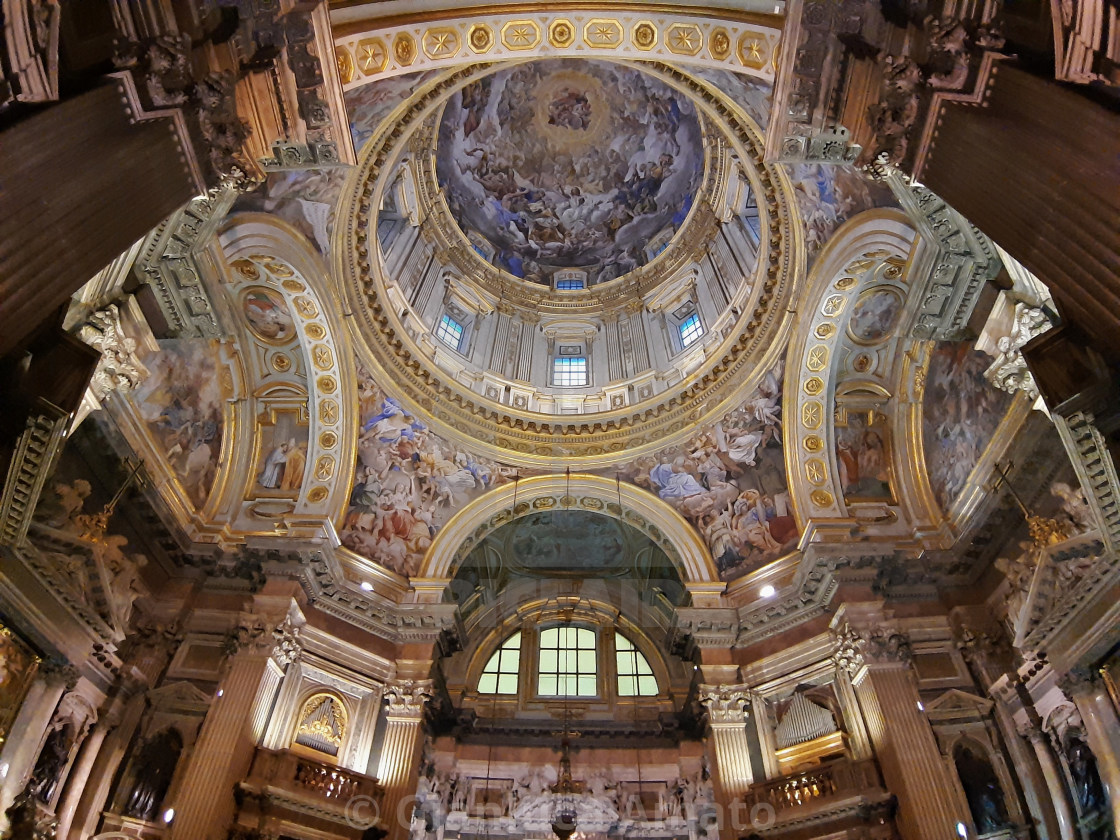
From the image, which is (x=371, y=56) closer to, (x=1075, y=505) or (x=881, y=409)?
(x=1075, y=505)

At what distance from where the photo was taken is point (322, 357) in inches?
636

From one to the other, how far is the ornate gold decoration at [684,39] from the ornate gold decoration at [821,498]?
975cm

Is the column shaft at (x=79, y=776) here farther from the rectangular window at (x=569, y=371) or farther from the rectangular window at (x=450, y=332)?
the rectangular window at (x=569, y=371)

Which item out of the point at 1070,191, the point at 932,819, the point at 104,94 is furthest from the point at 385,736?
the point at 1070,191

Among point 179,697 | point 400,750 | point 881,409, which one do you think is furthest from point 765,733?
point 179,697

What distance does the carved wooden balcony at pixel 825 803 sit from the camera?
11250 mm

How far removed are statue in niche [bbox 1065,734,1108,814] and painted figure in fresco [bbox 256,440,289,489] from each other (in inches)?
602

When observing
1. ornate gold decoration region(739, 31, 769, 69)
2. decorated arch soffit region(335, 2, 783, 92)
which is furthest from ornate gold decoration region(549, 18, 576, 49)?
ornate gold decoration region(739, 31, 769, 69)

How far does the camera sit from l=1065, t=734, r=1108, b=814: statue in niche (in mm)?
9602

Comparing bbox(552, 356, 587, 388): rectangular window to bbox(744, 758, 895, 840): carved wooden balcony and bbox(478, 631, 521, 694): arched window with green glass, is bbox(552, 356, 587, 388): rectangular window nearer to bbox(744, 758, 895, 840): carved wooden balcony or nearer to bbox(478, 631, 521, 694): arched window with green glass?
bbox(478, 631, 521, 694): arched window with green glass

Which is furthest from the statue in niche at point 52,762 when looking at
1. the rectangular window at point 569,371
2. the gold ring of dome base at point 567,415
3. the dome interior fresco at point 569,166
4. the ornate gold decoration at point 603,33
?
the dome interior fresco at point 569,166

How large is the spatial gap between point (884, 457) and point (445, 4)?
12607 millimetres

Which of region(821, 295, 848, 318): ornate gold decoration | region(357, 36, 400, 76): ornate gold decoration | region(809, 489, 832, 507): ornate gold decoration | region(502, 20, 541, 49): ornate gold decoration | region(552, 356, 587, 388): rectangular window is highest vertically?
region(552, 356, 587, 388): rectangular window

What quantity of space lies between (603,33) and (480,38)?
1.80m
